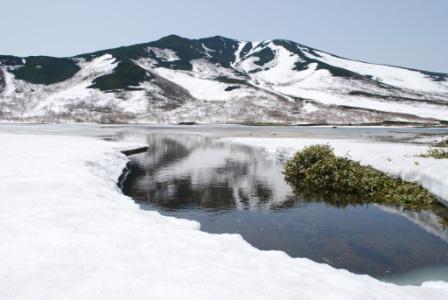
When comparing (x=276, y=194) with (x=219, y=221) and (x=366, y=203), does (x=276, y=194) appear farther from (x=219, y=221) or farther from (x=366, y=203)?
(x=219, y=221)

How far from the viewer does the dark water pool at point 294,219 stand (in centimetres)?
1368

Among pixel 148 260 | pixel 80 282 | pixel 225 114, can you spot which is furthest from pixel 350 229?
pixel 225 114

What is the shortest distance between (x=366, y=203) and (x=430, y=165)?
199 inches

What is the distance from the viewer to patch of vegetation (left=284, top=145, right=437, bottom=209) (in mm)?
21719

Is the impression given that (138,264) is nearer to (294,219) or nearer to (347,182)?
(294,219)

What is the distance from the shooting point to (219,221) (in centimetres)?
1772

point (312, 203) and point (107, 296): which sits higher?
point (107, 296)

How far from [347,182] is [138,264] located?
58.0ft

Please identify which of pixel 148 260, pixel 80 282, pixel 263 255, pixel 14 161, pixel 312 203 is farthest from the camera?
pixel 14 161

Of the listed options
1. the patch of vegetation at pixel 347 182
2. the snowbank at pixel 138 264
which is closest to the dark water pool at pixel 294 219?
the patch of vegetation at pixel 347 182

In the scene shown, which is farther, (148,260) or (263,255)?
(263,255)

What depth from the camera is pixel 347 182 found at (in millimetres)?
24844

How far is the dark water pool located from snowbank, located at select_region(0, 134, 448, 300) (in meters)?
2.49

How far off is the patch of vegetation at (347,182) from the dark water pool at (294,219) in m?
1.17
